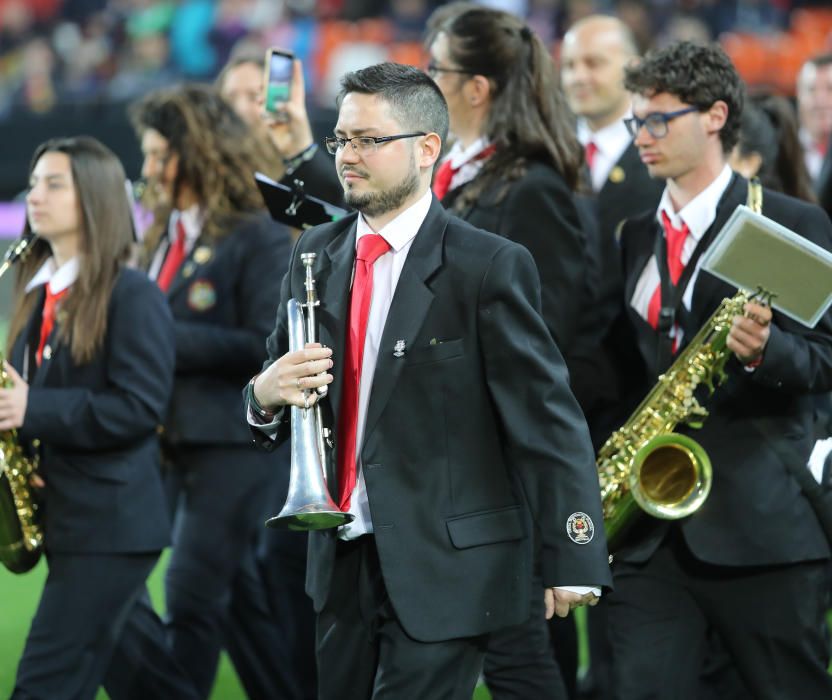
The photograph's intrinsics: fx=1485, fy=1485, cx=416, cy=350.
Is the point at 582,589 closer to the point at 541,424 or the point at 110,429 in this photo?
the point at 541,424

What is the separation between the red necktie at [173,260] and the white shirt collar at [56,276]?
90 centimetres

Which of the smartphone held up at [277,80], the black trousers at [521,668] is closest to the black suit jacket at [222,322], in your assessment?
the smartphone held up at [277,80]

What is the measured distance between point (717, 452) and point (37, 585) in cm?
507

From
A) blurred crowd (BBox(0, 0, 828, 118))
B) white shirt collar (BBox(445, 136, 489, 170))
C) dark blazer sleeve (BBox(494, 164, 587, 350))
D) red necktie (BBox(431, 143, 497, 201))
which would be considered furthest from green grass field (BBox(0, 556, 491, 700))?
blurred crowd (BBox(0, 0, 828, 118))

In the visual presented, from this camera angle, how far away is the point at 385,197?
3760 mm

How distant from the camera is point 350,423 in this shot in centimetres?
380

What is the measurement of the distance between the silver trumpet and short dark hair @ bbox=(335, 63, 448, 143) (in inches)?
18.3

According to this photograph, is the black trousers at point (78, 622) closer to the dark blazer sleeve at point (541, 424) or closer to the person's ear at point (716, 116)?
the dark blazer sleeve at point (541, 424)

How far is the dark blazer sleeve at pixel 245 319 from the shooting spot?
5902mm

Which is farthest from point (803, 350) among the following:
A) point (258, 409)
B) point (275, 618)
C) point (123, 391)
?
point (275, 618)

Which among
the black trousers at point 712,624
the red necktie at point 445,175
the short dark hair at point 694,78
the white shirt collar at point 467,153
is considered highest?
the short dark hair at point 694,78

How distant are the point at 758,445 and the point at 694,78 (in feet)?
3.79

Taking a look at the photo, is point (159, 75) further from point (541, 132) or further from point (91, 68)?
point (541, 132)

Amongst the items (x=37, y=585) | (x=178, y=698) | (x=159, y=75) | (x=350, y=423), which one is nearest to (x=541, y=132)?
(x=350, y=423)
